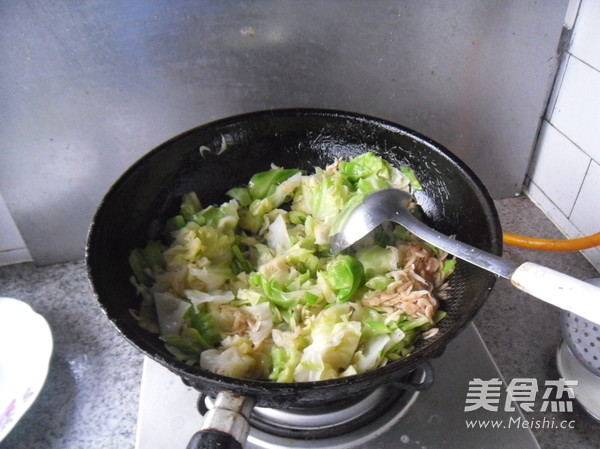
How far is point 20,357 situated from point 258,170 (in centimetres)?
56

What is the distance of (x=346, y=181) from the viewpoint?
3.08 feet

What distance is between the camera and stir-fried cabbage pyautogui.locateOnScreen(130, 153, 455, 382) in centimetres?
72

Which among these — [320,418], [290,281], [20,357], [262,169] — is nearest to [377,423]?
[320,418]

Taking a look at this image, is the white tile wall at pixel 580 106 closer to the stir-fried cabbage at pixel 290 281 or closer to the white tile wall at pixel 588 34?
the white tile wall at pixel 588 34

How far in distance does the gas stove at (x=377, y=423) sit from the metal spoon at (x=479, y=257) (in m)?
0.21

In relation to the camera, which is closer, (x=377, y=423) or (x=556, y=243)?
(x=377, y=423)

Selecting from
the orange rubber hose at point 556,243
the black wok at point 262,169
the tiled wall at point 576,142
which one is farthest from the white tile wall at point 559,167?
the black wok at point 262,169

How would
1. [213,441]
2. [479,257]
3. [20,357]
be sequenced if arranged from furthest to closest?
[20,357], [479,257], [213,441]

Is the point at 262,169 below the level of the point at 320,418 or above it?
above

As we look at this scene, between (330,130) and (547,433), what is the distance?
62 centimetres

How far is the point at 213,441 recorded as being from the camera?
53 centimetres

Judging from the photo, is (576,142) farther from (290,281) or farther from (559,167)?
(290,281)

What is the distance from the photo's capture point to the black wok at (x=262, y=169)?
591 mm

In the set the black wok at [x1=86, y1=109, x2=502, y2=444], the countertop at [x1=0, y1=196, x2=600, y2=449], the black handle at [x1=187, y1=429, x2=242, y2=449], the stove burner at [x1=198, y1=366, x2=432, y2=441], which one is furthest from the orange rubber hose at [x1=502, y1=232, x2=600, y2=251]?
the black handle at [x1=187, y1=429, x2=242, y2=449]
